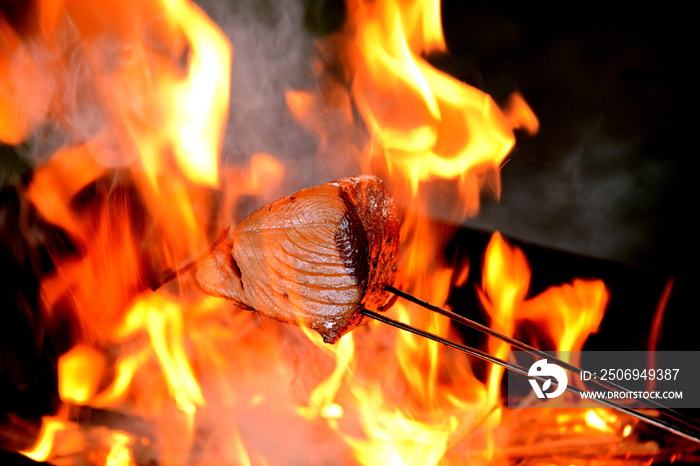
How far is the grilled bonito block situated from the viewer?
1.73 m

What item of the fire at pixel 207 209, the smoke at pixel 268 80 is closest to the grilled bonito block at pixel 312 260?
the fire at pixel 207 209

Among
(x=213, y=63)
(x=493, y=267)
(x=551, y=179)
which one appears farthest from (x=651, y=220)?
(x=213, y=63)

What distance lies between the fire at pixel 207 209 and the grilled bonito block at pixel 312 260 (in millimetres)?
894

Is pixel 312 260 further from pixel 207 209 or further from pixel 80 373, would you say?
pixel 80 373

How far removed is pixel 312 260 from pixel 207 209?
1.41 metres

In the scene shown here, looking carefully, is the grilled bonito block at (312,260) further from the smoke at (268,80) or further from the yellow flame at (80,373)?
the yellow flame at (80,373)

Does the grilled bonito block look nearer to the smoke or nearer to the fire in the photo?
the fire

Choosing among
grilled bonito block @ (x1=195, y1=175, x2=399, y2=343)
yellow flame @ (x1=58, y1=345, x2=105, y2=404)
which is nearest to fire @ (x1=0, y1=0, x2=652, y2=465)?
yellow flame @ (x1=58, y1=345, x2=105, y2=404)

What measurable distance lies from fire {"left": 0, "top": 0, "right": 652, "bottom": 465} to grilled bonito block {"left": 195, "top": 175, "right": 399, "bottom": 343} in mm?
894

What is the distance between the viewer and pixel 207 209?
9.81 feet

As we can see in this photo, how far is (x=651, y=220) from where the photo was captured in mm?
2623

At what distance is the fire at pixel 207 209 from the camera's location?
263cm

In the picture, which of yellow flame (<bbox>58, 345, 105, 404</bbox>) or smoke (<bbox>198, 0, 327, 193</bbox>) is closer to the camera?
yellow flame (<bbox>58, 345, 105, 404</bbox>)

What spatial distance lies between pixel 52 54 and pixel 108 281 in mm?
1096
